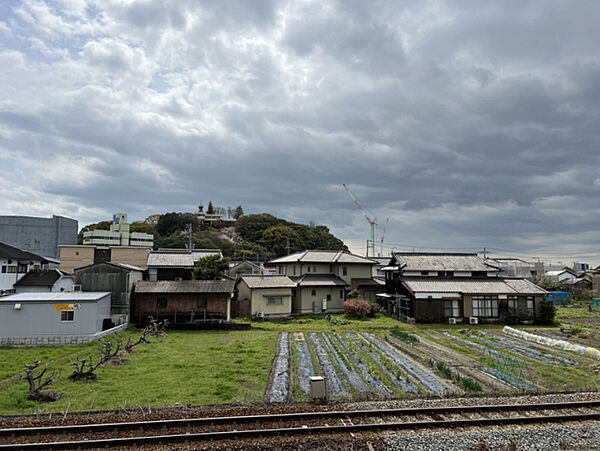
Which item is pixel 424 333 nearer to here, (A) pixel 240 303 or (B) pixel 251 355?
(B) pixel 251 355

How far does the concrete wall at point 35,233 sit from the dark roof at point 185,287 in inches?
2065

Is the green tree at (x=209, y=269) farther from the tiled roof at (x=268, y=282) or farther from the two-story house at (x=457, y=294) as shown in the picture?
the two-story house at (x=457, y=294)

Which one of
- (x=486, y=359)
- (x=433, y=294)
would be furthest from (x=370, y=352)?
(x=433, y=294)

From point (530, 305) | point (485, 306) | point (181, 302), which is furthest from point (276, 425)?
point (530, 305)

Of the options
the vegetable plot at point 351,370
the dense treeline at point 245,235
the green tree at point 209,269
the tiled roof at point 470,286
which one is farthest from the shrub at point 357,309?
the dense treeline at point 245,235

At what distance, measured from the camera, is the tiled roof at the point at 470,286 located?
105 ft

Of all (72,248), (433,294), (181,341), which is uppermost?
(72,248)

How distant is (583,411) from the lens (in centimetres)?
1191

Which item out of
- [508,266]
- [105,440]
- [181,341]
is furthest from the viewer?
[508,266]

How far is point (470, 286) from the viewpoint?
109 ft

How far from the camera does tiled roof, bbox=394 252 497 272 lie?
117 ft

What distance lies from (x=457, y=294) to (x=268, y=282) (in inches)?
661

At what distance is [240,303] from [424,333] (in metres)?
16.0

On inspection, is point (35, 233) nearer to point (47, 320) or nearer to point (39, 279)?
point (39, 279)
